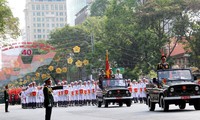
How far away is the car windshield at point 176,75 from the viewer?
81.1ft

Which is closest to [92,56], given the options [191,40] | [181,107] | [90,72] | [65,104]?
[90,72]

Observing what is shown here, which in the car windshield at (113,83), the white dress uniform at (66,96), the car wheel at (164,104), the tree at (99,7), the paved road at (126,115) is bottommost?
the paved road at (126,115)

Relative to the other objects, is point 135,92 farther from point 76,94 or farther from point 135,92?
point 76,94

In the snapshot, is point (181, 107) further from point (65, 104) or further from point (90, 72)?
point (90, 72)

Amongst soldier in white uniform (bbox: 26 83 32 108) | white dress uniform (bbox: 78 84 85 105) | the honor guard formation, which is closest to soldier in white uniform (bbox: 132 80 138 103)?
the honor guard formation

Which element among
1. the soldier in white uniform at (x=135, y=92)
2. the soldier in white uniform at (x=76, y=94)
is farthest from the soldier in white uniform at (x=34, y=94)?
the soldier in white uniform at (x=135, y=92)

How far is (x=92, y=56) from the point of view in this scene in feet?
249

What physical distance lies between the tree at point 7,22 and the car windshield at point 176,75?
23.0m

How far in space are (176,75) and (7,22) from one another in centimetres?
2767

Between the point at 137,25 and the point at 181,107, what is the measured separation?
43.0 meters

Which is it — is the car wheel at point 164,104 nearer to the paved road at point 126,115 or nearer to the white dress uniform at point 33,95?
the paved road at point 126,115

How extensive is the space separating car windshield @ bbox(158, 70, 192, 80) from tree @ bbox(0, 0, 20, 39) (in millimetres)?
22998

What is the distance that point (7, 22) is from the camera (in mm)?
49781

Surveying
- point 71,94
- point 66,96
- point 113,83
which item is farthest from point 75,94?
point 113,83
